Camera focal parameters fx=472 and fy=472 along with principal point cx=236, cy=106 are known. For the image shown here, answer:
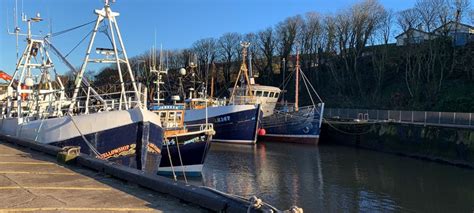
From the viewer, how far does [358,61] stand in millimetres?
60688

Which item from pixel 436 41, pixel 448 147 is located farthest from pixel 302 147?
pixel 436 41

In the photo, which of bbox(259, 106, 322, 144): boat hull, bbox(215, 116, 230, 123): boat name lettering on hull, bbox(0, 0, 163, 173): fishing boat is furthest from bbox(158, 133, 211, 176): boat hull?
bbox(259, 106, 322, 144): boat hull

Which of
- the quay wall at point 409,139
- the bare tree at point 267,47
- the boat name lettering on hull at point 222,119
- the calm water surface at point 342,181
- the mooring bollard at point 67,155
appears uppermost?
the bare tree at point 267,47

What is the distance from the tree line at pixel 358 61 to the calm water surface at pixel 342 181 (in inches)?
541

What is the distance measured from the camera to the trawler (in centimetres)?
3758

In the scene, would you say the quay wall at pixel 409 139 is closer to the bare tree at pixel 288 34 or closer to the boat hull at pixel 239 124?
the boat hull at pixel 239 124

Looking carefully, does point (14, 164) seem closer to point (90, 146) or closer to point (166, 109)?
point (90, 146)

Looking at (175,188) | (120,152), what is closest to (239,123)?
(120,152)

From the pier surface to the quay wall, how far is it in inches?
901

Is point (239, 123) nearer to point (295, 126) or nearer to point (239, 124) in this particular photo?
point (239, 124)

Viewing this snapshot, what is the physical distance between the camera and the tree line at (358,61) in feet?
151

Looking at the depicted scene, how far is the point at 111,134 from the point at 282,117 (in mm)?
27953

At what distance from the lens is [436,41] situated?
47750mm

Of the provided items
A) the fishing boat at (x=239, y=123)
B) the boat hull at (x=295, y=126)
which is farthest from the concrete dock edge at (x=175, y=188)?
the boat hull at (x=295, y=126)
